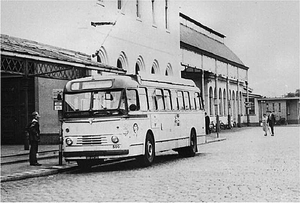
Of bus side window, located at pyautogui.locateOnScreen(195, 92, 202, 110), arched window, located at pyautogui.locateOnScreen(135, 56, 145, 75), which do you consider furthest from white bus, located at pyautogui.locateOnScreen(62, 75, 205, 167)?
arched window, located at pyautogui.locateOnScreen(135, 56, 145, 75)

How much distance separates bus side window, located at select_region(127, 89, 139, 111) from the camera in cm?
1602

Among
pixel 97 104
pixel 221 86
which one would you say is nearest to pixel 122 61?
pixel 97 104

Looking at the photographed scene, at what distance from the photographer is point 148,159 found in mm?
17000

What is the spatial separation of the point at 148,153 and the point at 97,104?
241cm

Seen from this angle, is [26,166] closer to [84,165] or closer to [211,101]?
[84,165]

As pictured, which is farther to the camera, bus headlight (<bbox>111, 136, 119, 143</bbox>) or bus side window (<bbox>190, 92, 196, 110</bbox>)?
bus side window (<bbox>190, 92, 196, 110</bbox>)

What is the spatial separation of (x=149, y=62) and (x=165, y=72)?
3864mm

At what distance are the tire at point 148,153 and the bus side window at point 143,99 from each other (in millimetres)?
885

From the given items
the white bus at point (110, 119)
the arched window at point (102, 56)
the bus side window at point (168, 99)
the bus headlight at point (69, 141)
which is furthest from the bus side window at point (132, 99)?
the arched window at point (102, 56)

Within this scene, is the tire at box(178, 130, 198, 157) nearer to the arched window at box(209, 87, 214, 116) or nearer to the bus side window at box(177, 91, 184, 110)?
the bus side window at box(177, 91, 184, 110)

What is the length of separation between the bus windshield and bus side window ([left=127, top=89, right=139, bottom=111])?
25 cm

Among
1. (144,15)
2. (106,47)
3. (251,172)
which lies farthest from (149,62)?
(251,172)

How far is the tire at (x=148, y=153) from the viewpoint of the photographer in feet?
55.1

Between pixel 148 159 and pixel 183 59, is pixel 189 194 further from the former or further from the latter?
pixel 183 59
